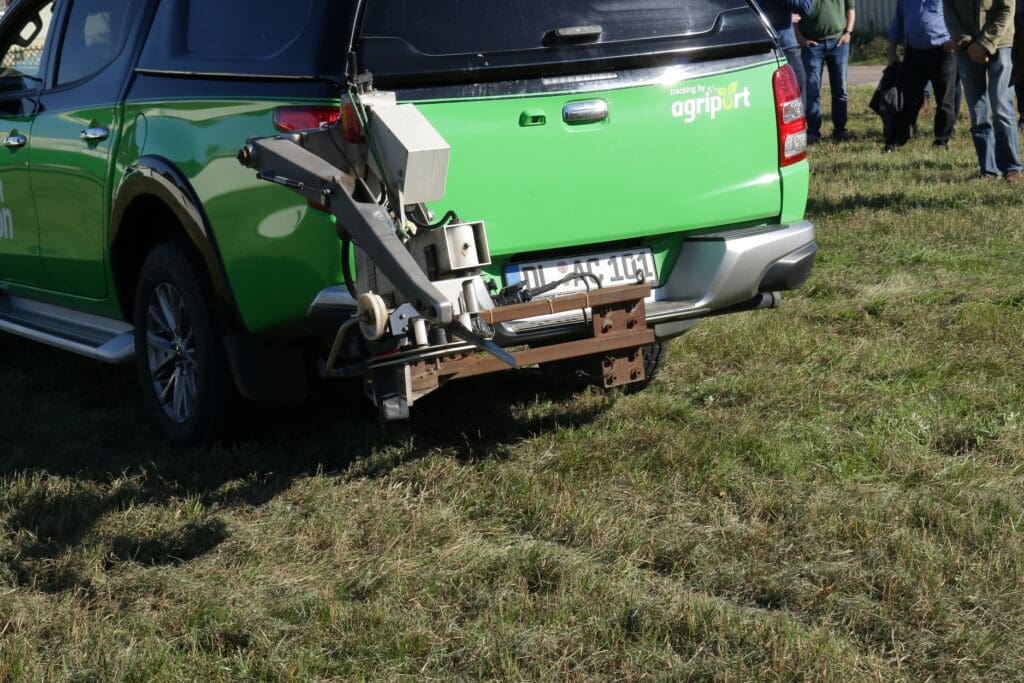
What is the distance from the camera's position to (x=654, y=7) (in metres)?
4.47

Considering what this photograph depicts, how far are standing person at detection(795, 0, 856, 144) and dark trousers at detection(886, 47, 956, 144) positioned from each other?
0.96m

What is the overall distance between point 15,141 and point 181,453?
1.75 metres

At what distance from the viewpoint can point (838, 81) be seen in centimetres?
1273

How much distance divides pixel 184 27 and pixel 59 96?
39.3 inches

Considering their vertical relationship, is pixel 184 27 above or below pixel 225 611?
above

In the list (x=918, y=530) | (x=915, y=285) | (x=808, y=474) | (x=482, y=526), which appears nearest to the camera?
(x=918, y=530)

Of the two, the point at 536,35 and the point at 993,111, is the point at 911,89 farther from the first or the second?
the point at 536,35

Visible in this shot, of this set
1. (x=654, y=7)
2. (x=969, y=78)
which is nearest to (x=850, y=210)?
(x=969, y=78)

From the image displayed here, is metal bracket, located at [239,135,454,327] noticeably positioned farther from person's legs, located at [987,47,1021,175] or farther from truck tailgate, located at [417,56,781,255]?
person's legs, located at [987,47,1021,175]

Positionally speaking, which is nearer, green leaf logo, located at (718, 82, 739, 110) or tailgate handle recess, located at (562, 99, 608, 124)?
tailgate handle recess, located at (562, 99, 608, 124)

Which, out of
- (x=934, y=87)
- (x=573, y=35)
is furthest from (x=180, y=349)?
(x=934, y=87)

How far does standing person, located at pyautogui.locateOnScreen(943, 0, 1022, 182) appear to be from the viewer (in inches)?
372

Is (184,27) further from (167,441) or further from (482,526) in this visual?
(482,526)

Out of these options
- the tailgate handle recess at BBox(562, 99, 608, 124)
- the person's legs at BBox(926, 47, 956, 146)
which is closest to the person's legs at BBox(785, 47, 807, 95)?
the person's legs at BBox(926, 47, 956, 146)
